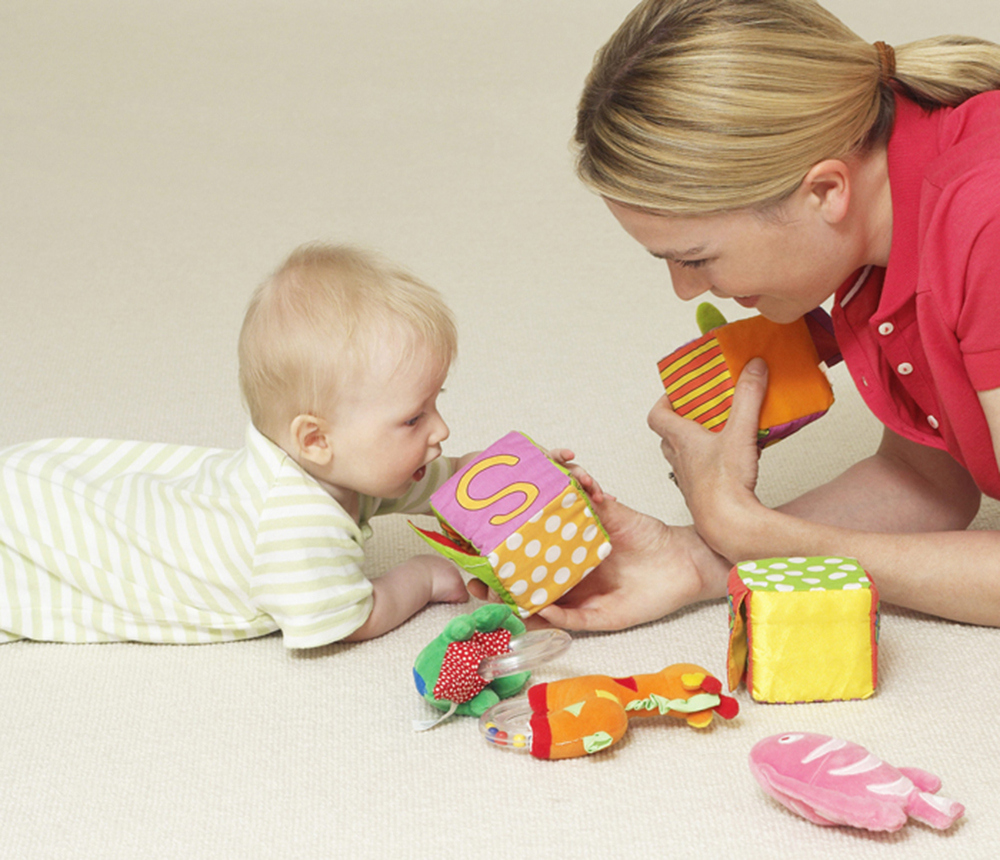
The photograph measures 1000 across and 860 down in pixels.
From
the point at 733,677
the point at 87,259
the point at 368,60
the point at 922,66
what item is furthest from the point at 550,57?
the point at 733,677

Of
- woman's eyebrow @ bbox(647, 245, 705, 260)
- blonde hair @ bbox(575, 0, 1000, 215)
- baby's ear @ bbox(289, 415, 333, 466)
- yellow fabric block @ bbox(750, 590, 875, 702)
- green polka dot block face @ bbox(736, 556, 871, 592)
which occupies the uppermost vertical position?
blonde hair @ bbox(575, 0, 1000, 215)

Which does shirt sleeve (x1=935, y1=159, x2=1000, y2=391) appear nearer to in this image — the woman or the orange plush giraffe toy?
the woman

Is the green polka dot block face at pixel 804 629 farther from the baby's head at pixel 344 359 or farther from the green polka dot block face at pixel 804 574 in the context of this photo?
the baby's head at pixel 344 359

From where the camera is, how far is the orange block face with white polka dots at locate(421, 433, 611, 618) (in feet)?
3.75

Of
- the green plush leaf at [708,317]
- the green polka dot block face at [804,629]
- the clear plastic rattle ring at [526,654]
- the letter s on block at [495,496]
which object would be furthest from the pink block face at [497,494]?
the green plush leaf at [708,317]

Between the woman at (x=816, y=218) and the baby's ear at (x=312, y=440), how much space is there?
0.98 ft

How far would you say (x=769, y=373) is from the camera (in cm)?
128

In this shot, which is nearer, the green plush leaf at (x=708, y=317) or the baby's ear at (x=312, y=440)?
the baby's ear at (x=312, y=440)

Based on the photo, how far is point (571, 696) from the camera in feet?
3.50

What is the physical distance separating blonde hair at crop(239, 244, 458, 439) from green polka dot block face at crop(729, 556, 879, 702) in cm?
39

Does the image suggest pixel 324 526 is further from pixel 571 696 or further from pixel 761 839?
pixel 761 839

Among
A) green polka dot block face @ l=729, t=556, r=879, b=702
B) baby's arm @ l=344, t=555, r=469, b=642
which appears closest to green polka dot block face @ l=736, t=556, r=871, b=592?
green polka dot block face @ l=729, t=556, r=879, b=702

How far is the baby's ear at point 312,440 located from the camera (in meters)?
1.17

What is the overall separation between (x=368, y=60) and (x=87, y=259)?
1341mm
